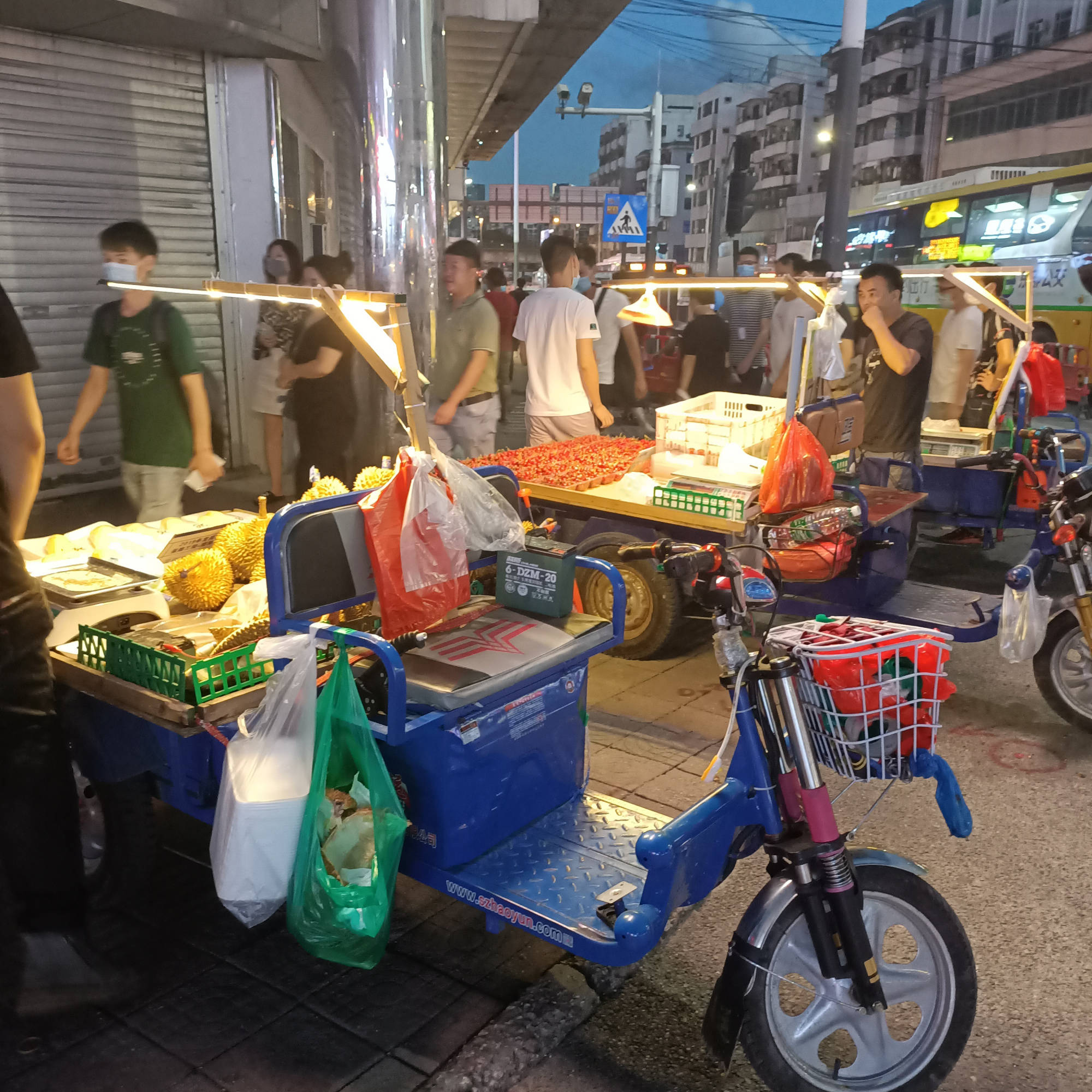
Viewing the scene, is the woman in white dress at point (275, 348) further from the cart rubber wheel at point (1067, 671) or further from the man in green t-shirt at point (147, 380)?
the cart rubber wheel at point (1067, 671)

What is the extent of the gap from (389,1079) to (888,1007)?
131 centimetres

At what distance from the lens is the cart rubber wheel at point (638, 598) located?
539cm

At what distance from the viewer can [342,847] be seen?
270 cm

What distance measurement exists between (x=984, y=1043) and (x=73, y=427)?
4.88 metres

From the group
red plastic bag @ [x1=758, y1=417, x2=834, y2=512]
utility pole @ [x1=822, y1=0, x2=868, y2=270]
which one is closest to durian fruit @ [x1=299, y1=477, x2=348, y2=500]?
red plastic bag @ [x1=758, y1=417, x2=834, y2=512]

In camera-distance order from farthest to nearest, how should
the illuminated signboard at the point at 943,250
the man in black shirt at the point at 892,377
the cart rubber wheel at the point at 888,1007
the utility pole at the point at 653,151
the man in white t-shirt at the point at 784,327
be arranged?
the utility pole at the point at 653,151, the illuminated signboard at the point at 943,250, the man in white t-shirt at the point at 784,327, the man in black shirt at the point at 892,377, the cart rubber wheel at the point at 888,1007

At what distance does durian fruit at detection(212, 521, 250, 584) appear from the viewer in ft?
12.0

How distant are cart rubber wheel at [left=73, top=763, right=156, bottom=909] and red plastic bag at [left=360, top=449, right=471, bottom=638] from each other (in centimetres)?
103

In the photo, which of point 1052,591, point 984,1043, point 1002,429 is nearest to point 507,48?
point 1002,429

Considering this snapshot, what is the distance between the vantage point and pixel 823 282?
548 cm

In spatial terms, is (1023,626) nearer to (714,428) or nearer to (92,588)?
(714,428)

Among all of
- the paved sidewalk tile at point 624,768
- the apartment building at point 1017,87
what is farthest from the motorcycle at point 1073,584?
the apartment building at point 1017,87

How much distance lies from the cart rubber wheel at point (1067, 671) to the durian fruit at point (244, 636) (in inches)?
141

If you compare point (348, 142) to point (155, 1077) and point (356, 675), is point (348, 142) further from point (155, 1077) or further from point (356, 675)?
point (155, 1077)
